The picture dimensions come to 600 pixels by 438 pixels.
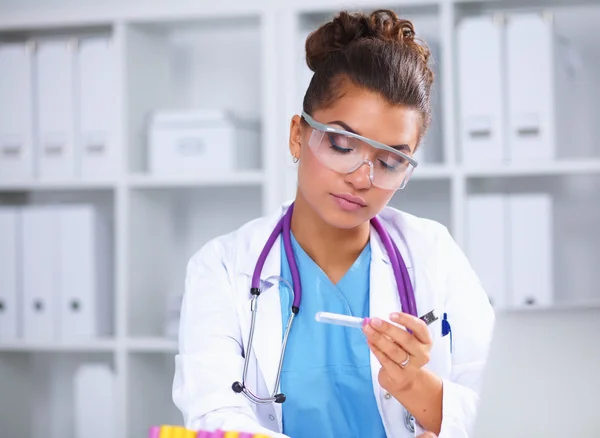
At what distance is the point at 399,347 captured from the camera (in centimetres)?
109

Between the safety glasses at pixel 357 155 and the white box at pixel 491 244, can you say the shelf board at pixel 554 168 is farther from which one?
the safety glasses at pixel 357 155

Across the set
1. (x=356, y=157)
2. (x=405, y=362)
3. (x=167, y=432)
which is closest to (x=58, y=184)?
(x=356, y=157)

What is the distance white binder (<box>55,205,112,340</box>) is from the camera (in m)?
2.40

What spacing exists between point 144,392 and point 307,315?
4.33 ft

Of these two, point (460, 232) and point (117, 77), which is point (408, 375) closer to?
point (460, 232)

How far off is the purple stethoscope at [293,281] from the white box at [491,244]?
0.86 metres

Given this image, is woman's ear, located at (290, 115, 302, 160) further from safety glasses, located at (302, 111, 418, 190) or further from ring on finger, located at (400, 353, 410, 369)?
ring on finger, located at (400, 353, 410, 369)

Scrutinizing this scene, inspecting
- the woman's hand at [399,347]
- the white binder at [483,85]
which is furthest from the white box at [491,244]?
the woman's hand at [399,347]

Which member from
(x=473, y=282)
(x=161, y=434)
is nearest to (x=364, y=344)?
(x=473, y=282)

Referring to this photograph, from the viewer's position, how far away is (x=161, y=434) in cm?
82

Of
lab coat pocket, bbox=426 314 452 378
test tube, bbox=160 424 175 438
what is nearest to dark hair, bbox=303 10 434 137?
lab coat pocket, bbox=426 314 452 378

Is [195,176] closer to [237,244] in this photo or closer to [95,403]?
[95,403]

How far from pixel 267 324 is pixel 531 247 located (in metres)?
1.12

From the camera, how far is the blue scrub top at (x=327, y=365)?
1.28 meters
